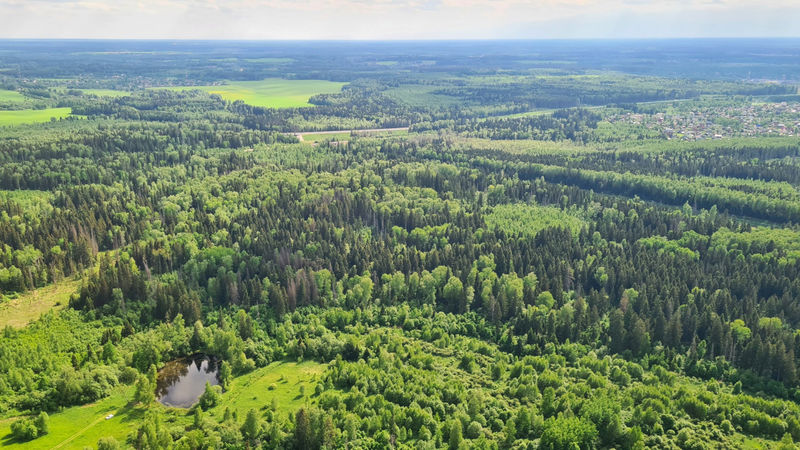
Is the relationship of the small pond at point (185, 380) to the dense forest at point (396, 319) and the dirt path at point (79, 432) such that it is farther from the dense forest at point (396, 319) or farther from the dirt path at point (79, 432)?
the dirt path at point (79, 432)

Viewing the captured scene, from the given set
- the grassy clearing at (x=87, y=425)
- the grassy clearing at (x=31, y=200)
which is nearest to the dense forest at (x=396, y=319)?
the grassy clearing at (x=87, y=425)

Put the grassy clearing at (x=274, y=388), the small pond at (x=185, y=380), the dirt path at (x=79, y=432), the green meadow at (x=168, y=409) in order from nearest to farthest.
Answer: the dirt path at (x=79, y=432) < the green meadow at (x=168, y=409) < the grassy clearing at (x=274, y=388) < the small pond at (x=185, y=380)

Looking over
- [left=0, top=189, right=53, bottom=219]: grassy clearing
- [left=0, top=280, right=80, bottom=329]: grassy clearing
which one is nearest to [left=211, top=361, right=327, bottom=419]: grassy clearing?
[left=0, top=280, right=80, bottom=329]: grassy clearing

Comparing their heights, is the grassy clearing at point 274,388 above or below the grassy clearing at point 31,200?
below

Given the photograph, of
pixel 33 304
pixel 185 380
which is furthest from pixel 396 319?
pixel 33 304

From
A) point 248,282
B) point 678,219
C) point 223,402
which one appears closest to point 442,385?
point 223,402

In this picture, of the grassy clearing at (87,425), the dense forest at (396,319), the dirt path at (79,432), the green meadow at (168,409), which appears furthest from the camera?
the dense forest at (396,319)

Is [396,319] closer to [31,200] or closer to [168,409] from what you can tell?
[168,409]
